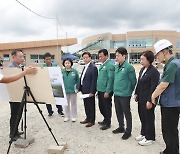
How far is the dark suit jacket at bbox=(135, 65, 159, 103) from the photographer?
3.52 m

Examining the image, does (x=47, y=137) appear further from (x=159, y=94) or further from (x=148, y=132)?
(x=159, y=94)

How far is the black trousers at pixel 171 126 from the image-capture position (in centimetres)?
305

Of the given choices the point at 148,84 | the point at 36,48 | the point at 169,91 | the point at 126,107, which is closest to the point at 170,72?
the point at 169,91

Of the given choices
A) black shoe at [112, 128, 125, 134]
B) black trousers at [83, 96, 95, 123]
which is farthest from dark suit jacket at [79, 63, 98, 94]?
black shoe at [112, 128, 125, 134]

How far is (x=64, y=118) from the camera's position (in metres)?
5.46

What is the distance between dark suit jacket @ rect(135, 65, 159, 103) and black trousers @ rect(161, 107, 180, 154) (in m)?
0.45

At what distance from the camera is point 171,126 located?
3.08 metres

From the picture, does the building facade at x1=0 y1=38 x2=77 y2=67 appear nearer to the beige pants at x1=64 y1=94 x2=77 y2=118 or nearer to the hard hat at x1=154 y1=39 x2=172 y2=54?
the beige pants at x1=64 y1=94 x2=77 y2=118

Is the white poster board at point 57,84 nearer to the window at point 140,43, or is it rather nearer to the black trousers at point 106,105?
the black trousers at point 106,105

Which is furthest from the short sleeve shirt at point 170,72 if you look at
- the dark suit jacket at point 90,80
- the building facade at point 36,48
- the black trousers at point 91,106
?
the building facade at point 36,48

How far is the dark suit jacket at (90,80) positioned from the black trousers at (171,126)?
1930 mm

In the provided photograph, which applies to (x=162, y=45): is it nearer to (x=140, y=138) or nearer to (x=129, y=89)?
(x=129, y=89)

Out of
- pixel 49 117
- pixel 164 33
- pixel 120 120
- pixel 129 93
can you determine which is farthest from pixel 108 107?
pixel 164 33

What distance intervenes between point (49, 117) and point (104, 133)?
187 cm
